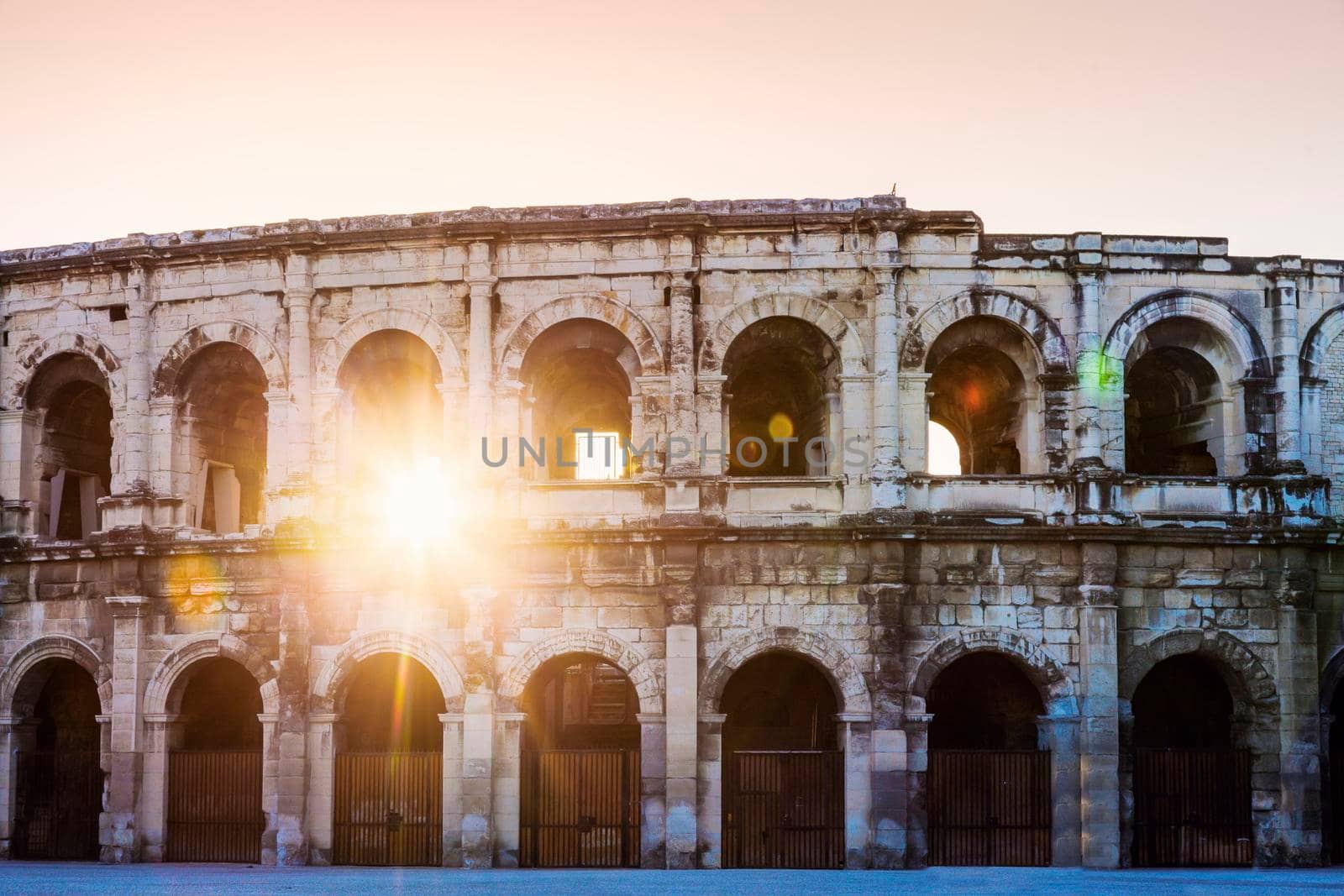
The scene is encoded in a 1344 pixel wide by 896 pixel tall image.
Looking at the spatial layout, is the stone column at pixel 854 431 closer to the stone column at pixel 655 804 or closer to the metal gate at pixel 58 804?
the stone column at pixel 655 804

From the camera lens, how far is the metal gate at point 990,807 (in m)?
20.5

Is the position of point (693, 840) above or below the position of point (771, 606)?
below

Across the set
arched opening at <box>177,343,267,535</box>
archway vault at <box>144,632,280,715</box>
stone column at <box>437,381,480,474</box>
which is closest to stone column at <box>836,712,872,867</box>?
stone column at <box>437,381,480,474</box>

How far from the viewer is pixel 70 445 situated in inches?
957

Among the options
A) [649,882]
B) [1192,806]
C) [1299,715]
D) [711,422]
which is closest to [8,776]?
[649,882]

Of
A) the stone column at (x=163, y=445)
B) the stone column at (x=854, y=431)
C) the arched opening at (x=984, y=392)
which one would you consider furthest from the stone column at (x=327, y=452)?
the arched opening at (x=984, y=392)

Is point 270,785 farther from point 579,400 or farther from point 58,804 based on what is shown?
point 579,400

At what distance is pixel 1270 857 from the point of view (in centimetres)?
2045

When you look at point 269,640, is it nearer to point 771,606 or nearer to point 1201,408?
point 771,606

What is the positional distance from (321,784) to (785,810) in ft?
20.0

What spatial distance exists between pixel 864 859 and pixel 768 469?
20.7 feet

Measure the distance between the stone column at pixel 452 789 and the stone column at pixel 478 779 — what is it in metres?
0.08

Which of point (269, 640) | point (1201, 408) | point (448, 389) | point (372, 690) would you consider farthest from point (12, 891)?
point (1201, 408)

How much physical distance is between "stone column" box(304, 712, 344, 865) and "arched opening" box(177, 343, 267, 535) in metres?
3.62
